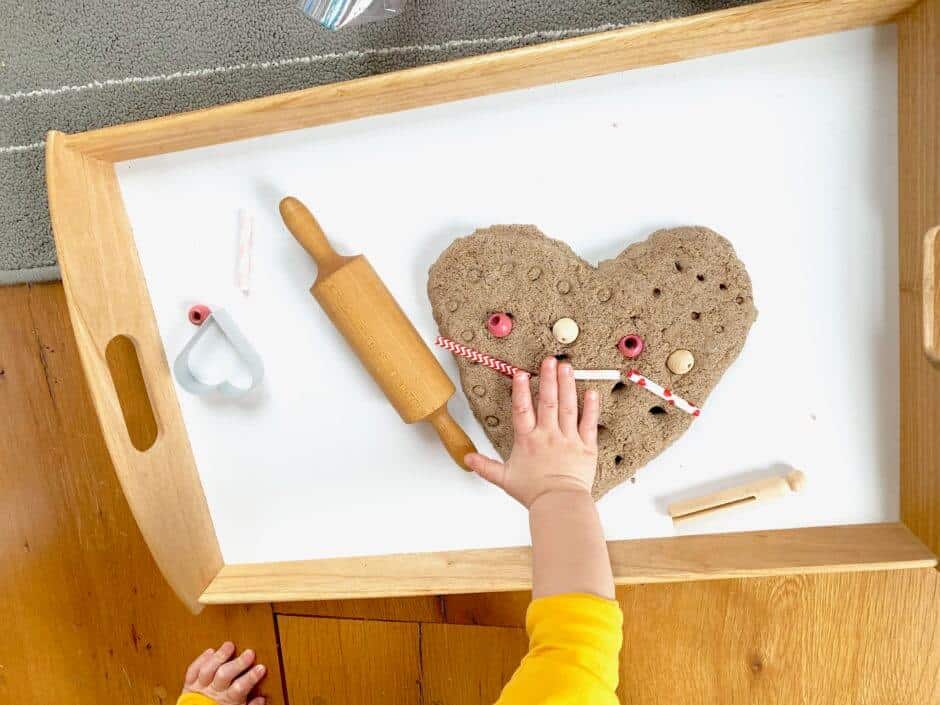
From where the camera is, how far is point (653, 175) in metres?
0.69

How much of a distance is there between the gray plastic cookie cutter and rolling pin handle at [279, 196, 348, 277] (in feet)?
0.41

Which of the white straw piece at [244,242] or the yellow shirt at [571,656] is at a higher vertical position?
the white straw piece at [244,242]

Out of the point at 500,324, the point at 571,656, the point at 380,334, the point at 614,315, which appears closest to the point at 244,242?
the point at 380,334

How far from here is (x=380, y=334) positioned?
0.68m

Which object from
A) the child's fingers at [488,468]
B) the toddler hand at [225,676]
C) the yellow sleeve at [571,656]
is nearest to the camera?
the yellow sleeve at [571,656]

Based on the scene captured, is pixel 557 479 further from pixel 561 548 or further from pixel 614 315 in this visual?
pixel 614 315

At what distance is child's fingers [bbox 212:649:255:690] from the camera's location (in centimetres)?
87

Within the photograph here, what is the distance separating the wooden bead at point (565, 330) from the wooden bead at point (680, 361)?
3.7 inches

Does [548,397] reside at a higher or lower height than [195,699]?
higher

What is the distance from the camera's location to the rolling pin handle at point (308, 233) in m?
0.69

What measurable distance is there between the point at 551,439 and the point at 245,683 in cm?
56

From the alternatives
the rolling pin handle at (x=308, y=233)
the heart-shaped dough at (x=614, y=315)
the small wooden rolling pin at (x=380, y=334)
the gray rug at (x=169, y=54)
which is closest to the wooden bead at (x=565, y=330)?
the heart-shaped dough at (x=614, y=315)

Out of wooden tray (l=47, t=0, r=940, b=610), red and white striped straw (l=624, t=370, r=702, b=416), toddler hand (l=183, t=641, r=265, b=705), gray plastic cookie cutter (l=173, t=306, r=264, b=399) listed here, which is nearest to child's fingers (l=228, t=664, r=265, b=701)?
toddler hand (l=183, t=641, r=265, b=705)

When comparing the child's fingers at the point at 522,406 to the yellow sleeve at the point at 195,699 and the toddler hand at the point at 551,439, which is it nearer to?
the toddler hand at the point at 551,439
